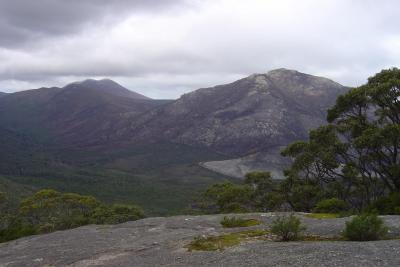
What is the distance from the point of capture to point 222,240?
2659 cm

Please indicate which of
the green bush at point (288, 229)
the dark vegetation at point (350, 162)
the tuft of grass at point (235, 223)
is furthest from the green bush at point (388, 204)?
the green bush at point (288, 229)

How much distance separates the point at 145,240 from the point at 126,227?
8062 mm

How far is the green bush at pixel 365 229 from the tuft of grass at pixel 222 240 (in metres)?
5.79

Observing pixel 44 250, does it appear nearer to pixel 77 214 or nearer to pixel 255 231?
pixel 255 231

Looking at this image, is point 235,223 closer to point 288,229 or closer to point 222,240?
point 222,240

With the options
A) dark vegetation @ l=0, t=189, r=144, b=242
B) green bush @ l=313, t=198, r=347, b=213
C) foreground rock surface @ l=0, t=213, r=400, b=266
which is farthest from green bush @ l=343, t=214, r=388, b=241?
dark vegetation @ l=0, t=189, r=144, b=242

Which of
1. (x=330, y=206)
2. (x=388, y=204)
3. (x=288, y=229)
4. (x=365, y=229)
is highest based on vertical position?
(x=365, y=229)

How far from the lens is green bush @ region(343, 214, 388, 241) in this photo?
22.1 m

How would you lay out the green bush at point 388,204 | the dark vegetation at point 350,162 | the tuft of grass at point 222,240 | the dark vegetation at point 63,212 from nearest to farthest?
the tuft of grass at point 222,240, the green bush at point 388,204, the dark vegetation at point 350,162, the dark vegetation at point 63,212

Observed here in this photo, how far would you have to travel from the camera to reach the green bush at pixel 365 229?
2214cm

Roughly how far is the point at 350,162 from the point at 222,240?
28.7 m

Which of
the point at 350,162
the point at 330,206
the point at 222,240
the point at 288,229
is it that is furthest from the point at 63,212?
the point at 288,229

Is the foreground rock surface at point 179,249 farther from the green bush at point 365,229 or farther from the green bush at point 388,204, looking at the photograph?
the green bush at point 388,204

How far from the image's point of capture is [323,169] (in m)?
52.5
